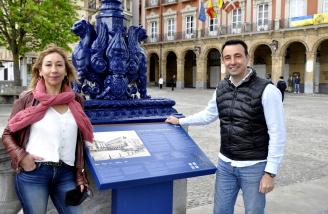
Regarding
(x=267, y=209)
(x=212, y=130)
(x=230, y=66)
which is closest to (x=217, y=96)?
(x=230, y=66)

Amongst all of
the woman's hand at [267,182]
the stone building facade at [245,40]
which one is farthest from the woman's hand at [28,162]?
the stone building facade at [245,40]

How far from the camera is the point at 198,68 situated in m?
36.8

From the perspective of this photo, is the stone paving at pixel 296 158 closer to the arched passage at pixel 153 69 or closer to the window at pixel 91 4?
the window at pixel 91 4

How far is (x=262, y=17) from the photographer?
31391mm

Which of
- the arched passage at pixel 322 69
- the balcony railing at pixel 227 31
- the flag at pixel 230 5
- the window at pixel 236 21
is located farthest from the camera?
the window at pixel 236 21

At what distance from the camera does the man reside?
8.66ft

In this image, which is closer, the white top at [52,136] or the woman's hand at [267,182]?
the white top at [52,136]

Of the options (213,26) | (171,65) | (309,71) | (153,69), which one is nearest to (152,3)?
(171,65)

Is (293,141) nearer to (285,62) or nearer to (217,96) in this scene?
(217,96)

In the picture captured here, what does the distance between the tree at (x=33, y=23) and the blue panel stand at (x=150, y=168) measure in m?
14.7

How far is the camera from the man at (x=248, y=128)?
264 cm

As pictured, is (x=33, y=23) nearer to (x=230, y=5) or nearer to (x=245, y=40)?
(x=230, y=5)

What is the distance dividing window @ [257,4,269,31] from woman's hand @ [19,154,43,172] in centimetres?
3065

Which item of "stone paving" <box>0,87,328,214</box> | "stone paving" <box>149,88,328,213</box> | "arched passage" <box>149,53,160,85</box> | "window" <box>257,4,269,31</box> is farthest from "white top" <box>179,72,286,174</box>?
"arched passage" <box>149,53,160,85</box>
